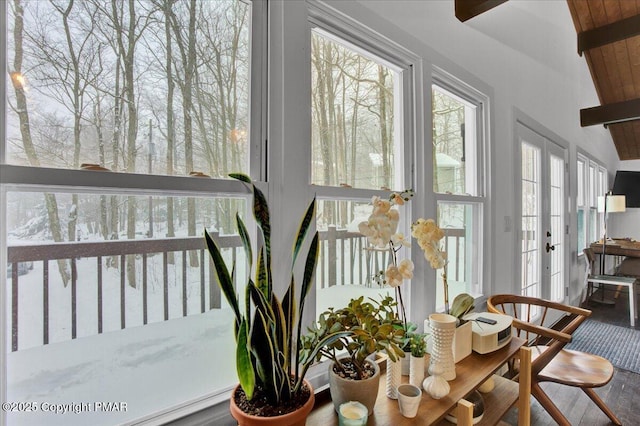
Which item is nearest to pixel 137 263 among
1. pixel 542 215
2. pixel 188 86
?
pixel 188 86

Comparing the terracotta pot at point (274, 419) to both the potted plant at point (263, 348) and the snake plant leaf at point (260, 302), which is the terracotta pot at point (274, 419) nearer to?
the potted plant at point (263, 348)

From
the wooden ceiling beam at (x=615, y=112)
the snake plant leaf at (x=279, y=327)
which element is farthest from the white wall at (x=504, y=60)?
the snake plant leaf at (x=279, y=327)

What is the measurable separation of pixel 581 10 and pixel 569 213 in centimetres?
240

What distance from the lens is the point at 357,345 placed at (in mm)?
920

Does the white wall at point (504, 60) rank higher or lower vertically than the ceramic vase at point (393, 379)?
higher

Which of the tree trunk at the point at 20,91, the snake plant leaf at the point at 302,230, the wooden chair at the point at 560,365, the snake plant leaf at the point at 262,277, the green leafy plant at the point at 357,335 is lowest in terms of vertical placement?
the wooden chair at the point at 560,365

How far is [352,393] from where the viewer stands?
88 cm

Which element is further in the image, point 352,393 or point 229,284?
point 352,393

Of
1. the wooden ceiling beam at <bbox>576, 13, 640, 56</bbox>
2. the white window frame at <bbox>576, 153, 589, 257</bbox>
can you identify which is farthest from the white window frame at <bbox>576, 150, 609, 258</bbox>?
the wooden ceiling beam at <bbox>576, 13, 640, 56</bbox>

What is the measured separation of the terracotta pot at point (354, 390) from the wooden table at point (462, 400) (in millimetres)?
64

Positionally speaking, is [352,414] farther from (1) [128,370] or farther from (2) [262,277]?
(1) [128,370]

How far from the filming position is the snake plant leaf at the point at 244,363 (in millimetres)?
756

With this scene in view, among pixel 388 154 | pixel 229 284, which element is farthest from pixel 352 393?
pixel 388 154

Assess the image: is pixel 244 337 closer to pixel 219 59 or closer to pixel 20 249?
pixel 20 249
